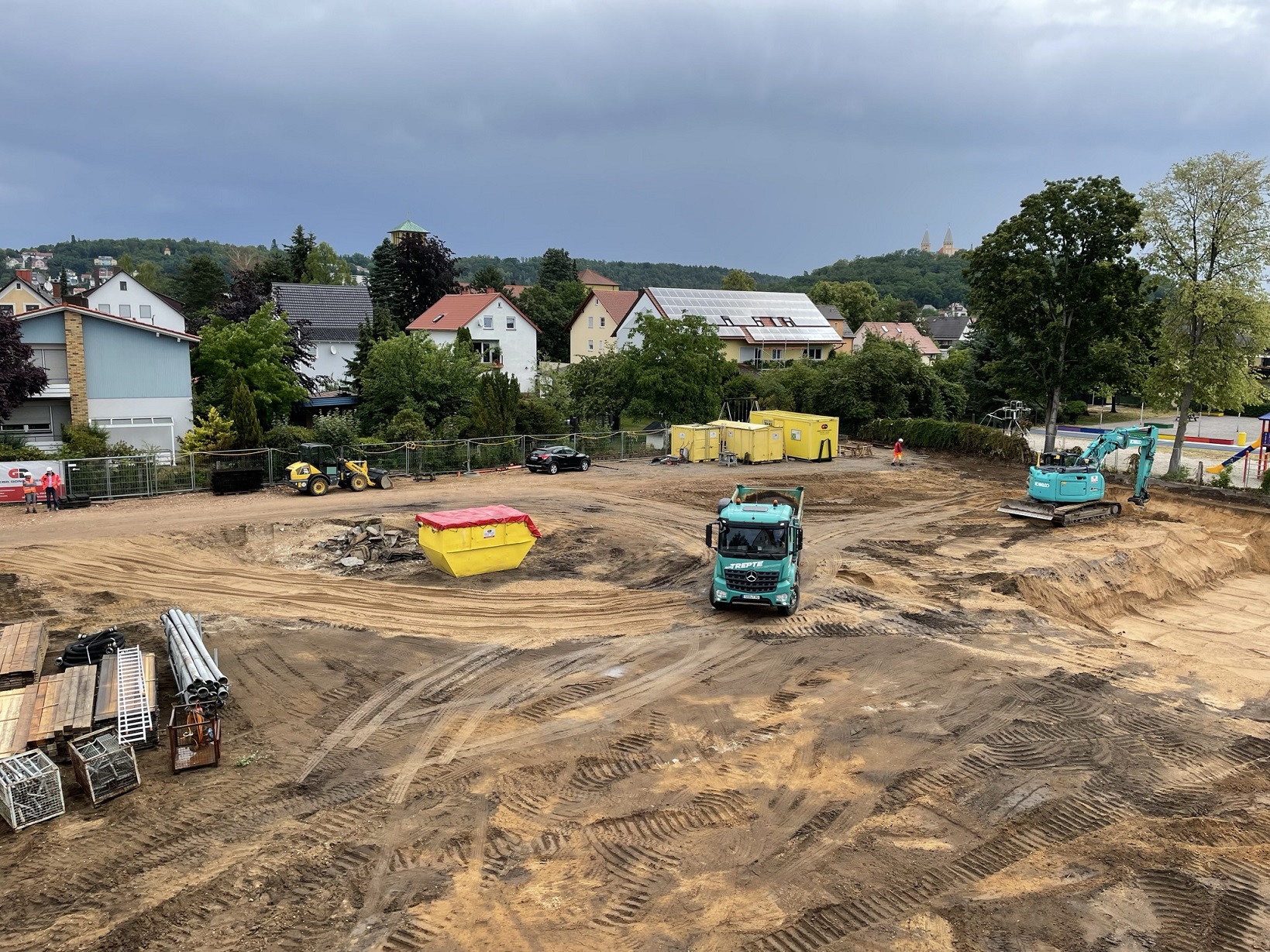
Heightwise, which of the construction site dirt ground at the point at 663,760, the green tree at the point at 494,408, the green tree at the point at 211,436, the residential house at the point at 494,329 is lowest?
the construction site dirt ground at the point at 663,760

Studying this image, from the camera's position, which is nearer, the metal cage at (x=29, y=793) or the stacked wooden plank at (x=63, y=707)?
the metal cage at (x=29, y=793)

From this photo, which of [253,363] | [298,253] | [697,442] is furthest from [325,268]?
[697,442]

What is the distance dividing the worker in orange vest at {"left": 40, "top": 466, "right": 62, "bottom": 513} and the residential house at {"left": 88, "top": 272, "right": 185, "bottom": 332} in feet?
112

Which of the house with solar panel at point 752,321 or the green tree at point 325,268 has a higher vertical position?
the green tree at point 325,268

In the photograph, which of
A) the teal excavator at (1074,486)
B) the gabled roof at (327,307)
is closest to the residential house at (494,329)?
the gabled roof at (327,307)

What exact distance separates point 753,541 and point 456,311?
49226 millimetres

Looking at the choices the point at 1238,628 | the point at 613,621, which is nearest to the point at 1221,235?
the point at 1238,628

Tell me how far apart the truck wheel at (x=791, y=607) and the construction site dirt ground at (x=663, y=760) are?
379mm

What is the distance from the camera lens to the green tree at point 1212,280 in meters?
31.8

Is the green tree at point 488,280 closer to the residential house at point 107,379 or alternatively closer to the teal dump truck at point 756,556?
the residential house at point 107,379

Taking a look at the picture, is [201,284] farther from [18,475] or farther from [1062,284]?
[1062,284]

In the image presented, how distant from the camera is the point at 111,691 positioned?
41.3ft

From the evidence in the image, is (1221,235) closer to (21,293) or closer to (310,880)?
(310,880)

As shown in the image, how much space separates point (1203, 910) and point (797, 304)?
222ft
